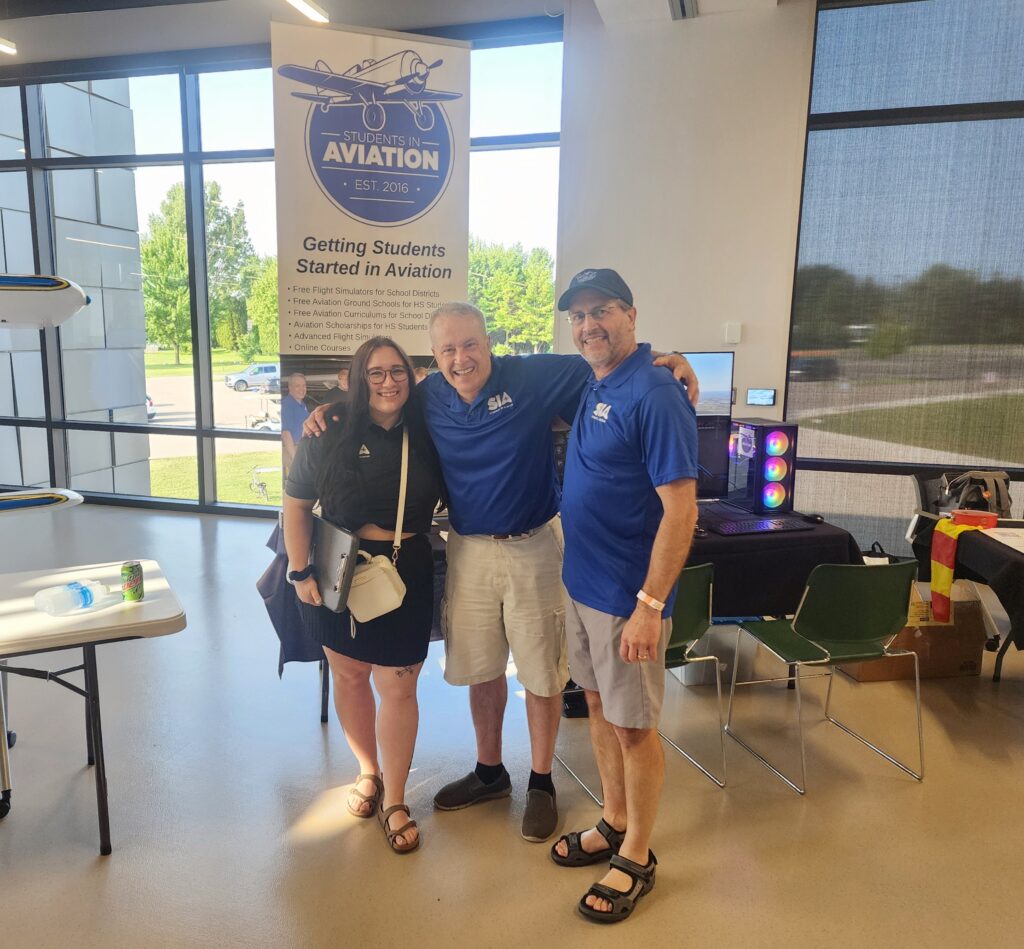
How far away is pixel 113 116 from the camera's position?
6633 millimetres

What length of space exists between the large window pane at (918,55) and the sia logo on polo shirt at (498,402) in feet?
13.4

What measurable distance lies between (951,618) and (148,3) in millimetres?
7220

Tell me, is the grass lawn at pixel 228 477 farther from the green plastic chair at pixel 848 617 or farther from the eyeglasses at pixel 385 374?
the green plastic chair at pixel 848 617

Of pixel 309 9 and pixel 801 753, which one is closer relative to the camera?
pixel 801 753

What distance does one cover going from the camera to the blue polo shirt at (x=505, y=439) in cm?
216

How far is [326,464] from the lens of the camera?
2164 millimetres

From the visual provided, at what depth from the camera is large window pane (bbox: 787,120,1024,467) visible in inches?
192

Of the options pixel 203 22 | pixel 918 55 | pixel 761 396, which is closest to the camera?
pixel 918 55

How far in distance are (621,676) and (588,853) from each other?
65 cm

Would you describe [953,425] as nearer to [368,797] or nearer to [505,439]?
[505,439]

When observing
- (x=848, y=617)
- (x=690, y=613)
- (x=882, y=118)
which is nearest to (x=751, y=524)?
(x=848, y=617)

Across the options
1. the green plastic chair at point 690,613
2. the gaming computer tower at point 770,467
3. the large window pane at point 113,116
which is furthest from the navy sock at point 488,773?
the large window pane at point 113,116

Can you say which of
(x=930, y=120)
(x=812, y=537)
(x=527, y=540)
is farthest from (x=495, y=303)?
(x=527, y=540)

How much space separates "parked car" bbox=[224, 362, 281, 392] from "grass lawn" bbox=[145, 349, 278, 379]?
4 centimetres
